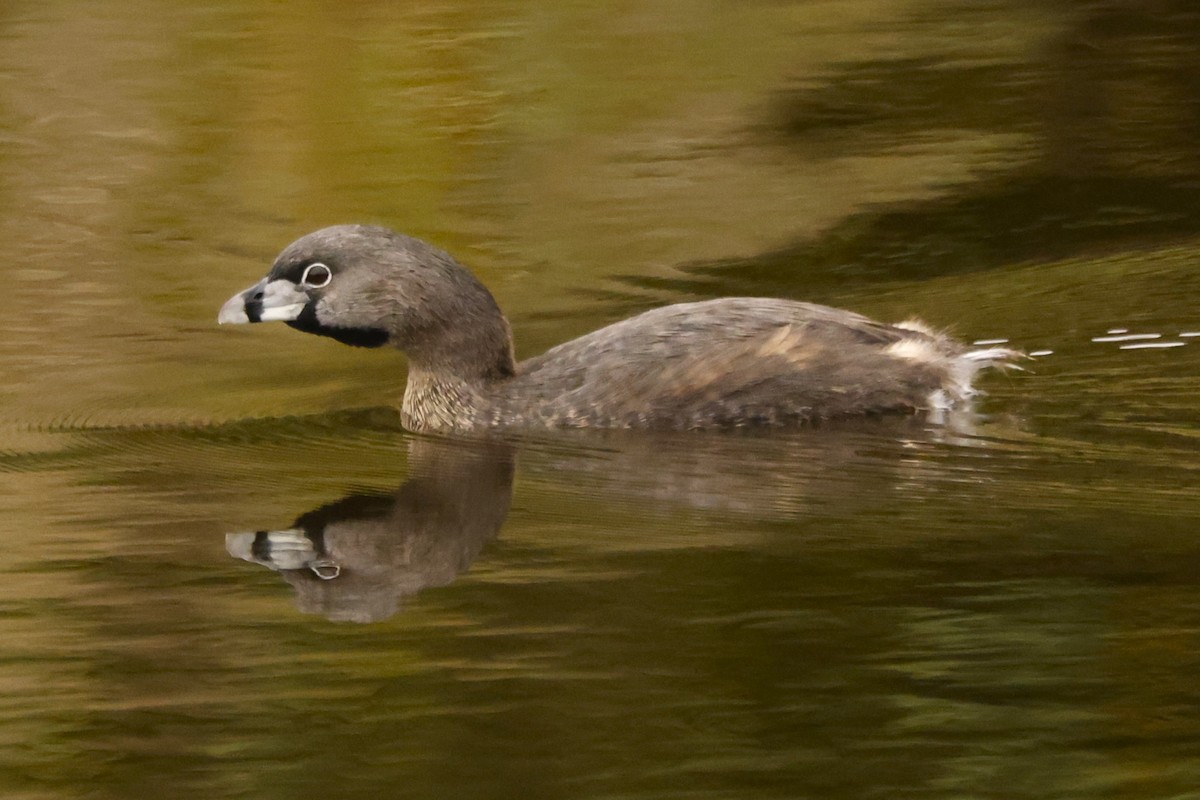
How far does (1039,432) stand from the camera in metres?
7.80

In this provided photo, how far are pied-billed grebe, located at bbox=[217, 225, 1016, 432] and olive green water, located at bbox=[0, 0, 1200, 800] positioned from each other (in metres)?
0.24

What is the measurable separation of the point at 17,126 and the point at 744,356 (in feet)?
27.4

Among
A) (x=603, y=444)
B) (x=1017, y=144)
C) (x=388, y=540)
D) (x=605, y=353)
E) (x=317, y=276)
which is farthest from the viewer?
(x=1017, y=144)

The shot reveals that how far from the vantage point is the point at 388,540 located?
6.65m

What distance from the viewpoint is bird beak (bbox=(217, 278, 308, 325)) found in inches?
328

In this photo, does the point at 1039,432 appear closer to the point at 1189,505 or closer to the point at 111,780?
the point at 1189,505

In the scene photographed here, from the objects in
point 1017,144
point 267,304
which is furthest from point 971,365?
point 1017,144

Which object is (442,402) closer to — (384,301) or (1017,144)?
(384,301)

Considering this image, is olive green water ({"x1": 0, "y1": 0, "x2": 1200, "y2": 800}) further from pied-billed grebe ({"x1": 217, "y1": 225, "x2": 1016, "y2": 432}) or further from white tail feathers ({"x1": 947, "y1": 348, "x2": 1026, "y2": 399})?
pied-billed grebe ({"x1": 217, "y1": 225, "x2": 1016, "y2": 432})

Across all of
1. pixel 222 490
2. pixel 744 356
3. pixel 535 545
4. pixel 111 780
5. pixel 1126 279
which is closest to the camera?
pixel 111 780

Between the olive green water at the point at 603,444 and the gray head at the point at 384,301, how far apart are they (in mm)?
422

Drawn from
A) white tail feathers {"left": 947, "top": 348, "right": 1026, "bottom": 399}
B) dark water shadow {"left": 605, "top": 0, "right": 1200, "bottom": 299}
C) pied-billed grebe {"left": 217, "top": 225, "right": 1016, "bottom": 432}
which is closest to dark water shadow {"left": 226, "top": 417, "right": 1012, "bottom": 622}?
pied-billed grebe {"left": 217, "top": 225, "right": 1016, "bottom": 432}

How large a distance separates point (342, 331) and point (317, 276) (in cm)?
25

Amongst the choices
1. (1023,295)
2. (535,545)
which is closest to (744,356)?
(535,545)
